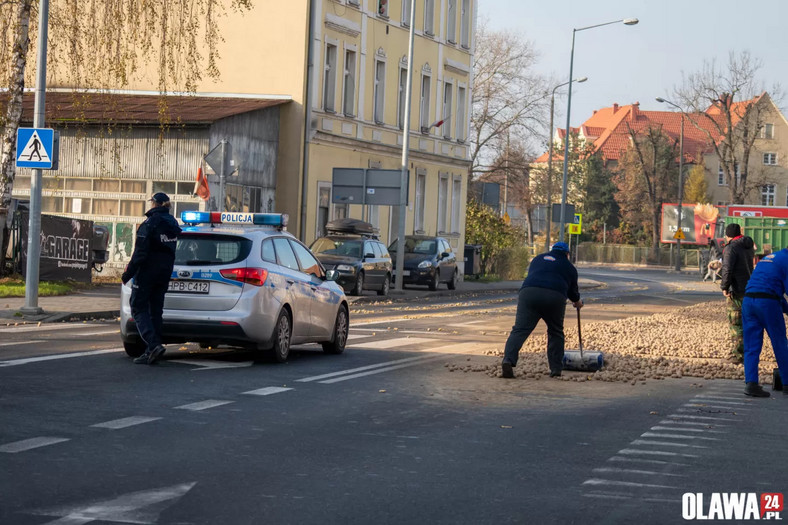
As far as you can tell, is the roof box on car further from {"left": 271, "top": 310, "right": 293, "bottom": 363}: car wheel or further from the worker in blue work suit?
the worker in blue work suit

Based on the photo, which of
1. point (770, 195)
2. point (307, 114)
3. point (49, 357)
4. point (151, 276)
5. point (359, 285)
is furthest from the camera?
point (770, 195)

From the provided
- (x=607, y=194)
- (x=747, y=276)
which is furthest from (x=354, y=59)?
(x=607, y=194)

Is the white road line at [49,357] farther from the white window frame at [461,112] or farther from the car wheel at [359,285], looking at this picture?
the white window frame at [461,112]

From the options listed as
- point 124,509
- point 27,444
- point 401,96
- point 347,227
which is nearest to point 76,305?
point 347,227

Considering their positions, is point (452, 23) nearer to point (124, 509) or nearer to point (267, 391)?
point (267, 391)

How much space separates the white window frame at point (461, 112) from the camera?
172ft

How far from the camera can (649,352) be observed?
59.7 feet

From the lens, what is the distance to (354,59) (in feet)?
138

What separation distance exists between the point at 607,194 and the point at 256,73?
8030cm

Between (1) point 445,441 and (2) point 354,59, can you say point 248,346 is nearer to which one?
(1) point 445,441

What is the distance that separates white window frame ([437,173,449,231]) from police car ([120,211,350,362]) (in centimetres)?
3594

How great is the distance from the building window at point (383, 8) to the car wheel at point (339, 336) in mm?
28453

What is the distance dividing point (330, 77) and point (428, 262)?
22.8 ft
